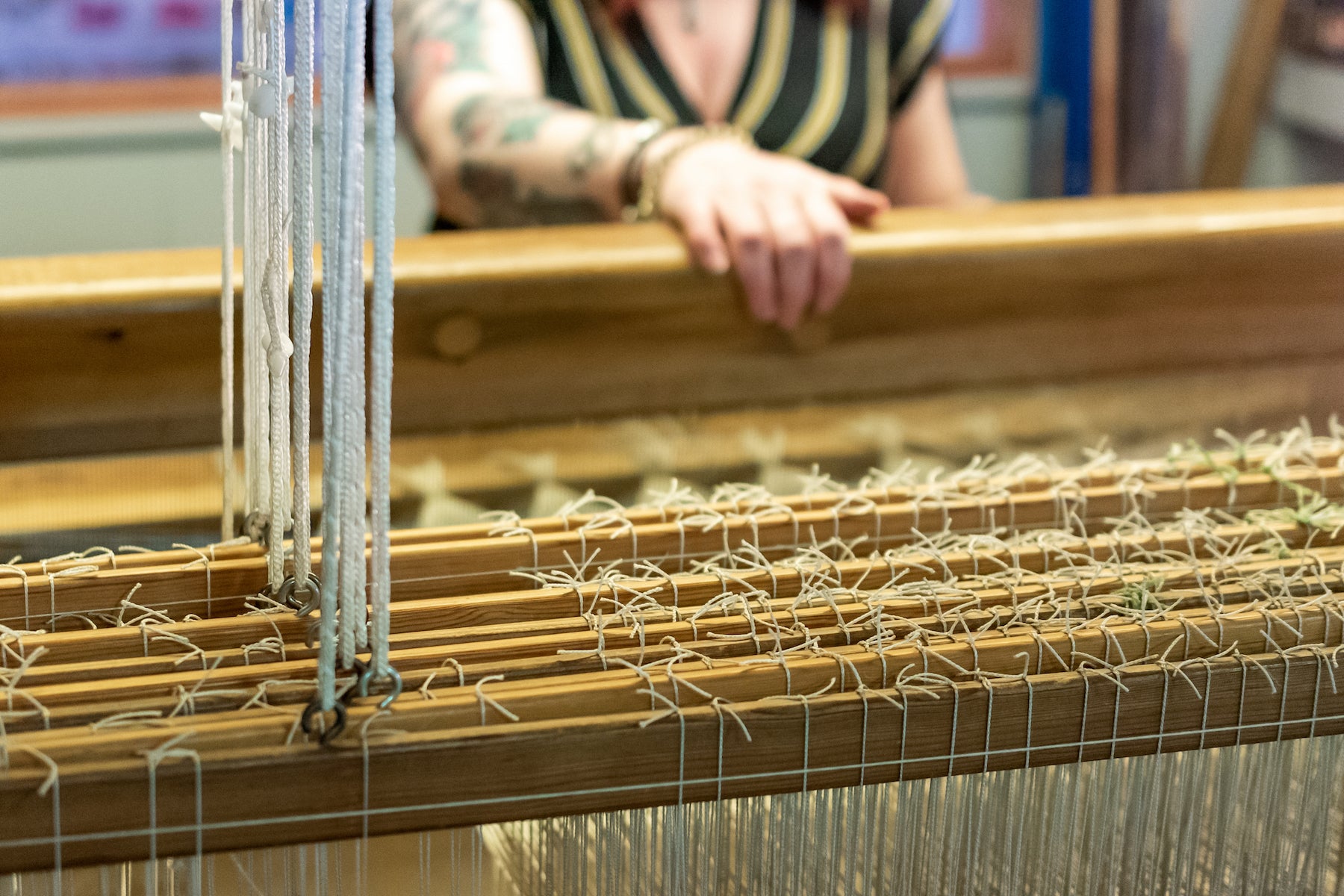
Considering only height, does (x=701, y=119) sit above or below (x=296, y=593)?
above

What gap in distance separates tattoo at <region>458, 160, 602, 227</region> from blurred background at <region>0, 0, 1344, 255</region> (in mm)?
1772

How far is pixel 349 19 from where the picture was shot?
0.51m

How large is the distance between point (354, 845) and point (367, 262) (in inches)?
16.5

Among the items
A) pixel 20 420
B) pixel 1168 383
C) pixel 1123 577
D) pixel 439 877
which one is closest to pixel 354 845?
pixel 439 877

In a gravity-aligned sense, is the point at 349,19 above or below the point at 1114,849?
above

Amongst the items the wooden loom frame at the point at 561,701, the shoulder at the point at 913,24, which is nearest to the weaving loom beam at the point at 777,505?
the wooden loom frame at the point at 561,701

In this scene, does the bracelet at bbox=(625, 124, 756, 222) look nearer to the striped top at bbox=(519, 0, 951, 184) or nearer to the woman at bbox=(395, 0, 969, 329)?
the woman at bbox=(395, 0, 969, 329)

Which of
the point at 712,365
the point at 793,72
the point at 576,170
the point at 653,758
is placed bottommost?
the point at 653,758

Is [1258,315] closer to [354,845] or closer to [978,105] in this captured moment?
[354,845]

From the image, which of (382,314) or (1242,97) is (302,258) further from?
(1242,97)

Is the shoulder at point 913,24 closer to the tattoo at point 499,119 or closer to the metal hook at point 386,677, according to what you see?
the tattoo at point 499,119

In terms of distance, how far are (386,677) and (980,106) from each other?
2.93 meters

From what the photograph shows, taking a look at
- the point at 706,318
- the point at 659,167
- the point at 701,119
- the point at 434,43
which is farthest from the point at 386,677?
the point at 701,119

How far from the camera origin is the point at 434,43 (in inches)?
51.8
